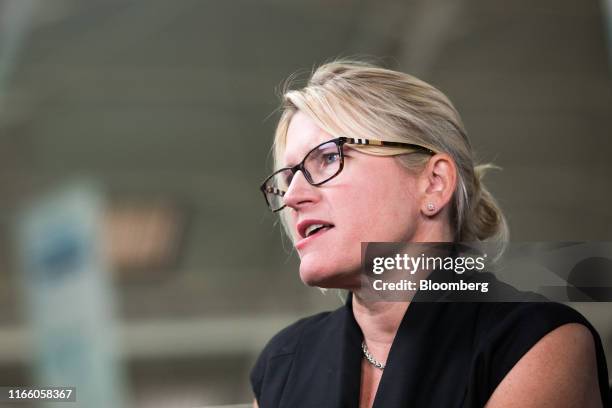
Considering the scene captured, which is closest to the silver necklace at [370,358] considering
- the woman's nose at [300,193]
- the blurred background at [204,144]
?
the woman's nose at [300,193]

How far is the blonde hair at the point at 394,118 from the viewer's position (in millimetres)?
967

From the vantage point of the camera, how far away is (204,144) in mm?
5531

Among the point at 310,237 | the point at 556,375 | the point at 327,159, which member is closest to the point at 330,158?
the point at 327,159

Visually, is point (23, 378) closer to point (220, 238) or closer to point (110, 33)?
point (220, 238)

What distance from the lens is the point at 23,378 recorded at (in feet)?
21.3

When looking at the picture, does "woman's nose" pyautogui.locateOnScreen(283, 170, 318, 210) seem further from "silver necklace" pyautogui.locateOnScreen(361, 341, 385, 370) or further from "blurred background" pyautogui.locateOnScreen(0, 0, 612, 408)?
"blurred background" pyautogui.locateOnScreen(0, 0, 612, 408)

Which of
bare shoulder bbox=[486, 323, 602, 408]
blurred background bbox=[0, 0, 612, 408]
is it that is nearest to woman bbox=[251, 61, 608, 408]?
bare shoulder bbox=[486, 323, 602, 408]

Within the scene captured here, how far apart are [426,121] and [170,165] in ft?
17.0

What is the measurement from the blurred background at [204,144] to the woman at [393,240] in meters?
2.10

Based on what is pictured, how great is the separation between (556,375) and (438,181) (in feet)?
0.98

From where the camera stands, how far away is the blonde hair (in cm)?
97

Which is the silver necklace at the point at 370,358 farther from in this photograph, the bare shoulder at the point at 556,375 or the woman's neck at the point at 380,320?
the bare shoulder at the point at 556,375

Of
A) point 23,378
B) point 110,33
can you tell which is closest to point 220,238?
point 23,378

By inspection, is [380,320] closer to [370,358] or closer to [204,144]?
[370,358]
